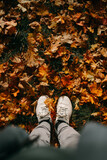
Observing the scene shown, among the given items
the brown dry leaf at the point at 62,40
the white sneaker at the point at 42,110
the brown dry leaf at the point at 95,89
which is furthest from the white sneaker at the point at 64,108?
the brown dry leaf at the point at 62,40

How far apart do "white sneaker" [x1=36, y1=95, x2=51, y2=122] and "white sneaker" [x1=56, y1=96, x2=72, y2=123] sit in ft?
0.41

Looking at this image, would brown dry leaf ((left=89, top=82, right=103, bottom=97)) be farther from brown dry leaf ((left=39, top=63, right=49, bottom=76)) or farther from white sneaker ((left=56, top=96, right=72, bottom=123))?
brown dry leaf ((left=39, top=63, right=49, bottom=76))

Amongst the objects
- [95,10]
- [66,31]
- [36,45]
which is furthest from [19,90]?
[95,10]

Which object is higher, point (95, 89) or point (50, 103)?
point (95, 89)

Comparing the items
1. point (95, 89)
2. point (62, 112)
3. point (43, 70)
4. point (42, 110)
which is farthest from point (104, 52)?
point (42, 110)

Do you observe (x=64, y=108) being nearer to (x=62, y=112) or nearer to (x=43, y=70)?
(x=62, y=112)

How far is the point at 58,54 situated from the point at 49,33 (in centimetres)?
27

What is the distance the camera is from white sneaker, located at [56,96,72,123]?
1.67 m

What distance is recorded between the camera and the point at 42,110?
1680 millimetres

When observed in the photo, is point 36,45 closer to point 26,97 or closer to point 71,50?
point 71,50

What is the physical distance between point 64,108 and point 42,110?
25 centimetres

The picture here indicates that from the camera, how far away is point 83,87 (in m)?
1.67

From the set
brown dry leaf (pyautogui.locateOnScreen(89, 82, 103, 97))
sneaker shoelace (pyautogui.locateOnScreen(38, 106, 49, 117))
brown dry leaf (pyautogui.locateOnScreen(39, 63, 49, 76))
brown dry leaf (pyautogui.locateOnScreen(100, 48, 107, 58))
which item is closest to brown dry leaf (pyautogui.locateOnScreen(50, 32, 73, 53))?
brown dry leaf (pyautogui.locateOnScreen(39, 63, 49, 76))

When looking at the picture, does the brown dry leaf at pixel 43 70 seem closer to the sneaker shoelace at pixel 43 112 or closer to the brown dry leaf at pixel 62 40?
the brown dry leaf at pixel 62 40
